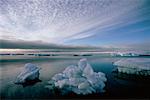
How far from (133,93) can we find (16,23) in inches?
85.9

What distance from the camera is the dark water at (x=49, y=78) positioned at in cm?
233

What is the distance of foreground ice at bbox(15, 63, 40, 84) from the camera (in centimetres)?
242

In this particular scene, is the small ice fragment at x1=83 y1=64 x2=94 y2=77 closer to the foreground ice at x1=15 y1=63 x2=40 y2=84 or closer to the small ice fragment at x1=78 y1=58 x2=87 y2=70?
the small ice fragment at x1=78 y1=58 x2=87 y2=70

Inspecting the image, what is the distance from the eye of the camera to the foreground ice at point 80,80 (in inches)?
92.4

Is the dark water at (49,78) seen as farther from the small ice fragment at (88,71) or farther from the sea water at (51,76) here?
the small ice fragment at (88,71)

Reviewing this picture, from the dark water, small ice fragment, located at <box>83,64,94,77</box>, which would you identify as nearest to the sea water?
the dark water

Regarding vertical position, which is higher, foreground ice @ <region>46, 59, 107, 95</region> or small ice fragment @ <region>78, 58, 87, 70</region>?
small ice fragment @ <region>78, 58, 87, 70</region>

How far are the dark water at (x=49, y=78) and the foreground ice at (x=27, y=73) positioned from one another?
3.3 inches

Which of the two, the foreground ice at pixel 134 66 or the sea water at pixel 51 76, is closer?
the sea water at pixel 51 76

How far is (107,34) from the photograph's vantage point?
2.61m

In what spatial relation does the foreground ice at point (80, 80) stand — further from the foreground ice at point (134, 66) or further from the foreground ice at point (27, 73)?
the foreground ice at point (134, 66)

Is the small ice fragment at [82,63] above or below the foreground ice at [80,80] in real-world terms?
above

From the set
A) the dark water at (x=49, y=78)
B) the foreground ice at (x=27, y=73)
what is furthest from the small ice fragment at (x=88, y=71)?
the foreground ice at (x=27, y=73)

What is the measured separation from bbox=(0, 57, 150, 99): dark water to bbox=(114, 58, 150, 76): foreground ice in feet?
0.40
